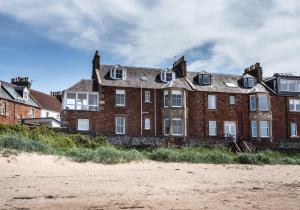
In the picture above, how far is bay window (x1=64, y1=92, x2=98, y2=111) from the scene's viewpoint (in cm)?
4466

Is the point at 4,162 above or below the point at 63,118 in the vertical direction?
below

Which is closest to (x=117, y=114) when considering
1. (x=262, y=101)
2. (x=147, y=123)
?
(x=147, y=123)

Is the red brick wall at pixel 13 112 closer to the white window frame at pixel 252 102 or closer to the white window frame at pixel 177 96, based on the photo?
the white window frame at pixel 177 96

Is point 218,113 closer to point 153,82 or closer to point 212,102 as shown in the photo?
point 212,102

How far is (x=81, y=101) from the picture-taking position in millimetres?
45156

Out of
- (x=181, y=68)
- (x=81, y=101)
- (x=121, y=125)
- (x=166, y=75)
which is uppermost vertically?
(x=181, y=68)

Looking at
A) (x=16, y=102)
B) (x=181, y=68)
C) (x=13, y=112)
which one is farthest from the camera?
(x=16, y=102)

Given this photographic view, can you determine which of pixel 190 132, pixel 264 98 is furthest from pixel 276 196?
pixel 264 98

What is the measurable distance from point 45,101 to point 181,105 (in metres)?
30.8

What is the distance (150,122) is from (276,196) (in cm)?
2886

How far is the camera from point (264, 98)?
48.8m

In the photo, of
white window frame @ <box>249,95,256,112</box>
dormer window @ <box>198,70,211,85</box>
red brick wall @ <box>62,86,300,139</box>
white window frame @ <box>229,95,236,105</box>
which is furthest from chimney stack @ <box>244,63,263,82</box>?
dormer window @ <box>198,70,211,85</box>

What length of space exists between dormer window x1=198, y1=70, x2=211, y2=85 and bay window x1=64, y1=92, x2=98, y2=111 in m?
13.4

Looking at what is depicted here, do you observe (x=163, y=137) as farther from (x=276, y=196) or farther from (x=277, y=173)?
(x=276, y=196)
